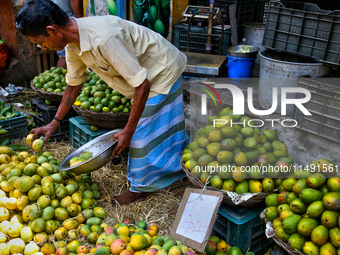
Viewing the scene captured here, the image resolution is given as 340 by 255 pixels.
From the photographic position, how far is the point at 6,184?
250cm

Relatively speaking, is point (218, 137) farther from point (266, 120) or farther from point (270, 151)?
point (266, 120)

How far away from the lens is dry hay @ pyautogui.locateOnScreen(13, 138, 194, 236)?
275cm

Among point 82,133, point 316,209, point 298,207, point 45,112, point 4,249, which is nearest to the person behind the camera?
point 316,209

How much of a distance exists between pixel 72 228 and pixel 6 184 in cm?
65

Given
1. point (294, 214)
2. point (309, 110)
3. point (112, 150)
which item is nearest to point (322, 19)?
point (309, 110)

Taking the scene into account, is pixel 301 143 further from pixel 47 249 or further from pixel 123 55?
pixel 47 249

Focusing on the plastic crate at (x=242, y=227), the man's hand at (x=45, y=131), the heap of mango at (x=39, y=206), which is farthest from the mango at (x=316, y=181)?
the man's hand at (x=45, y=131)

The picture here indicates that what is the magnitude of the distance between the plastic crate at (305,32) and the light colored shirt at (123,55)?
1211 millimetres

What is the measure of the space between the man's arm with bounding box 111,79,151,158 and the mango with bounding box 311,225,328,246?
138cm

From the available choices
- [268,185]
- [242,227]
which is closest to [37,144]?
[242,227]

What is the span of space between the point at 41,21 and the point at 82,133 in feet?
5.99

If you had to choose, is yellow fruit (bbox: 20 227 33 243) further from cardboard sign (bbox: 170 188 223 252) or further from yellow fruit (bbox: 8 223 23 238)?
cardboard sign (bbox: 170 188 223 252)

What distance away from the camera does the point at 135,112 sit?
239 cm

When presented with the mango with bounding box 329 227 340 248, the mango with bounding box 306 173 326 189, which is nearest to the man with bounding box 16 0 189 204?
the mango with bounding box 306 173 326 189
